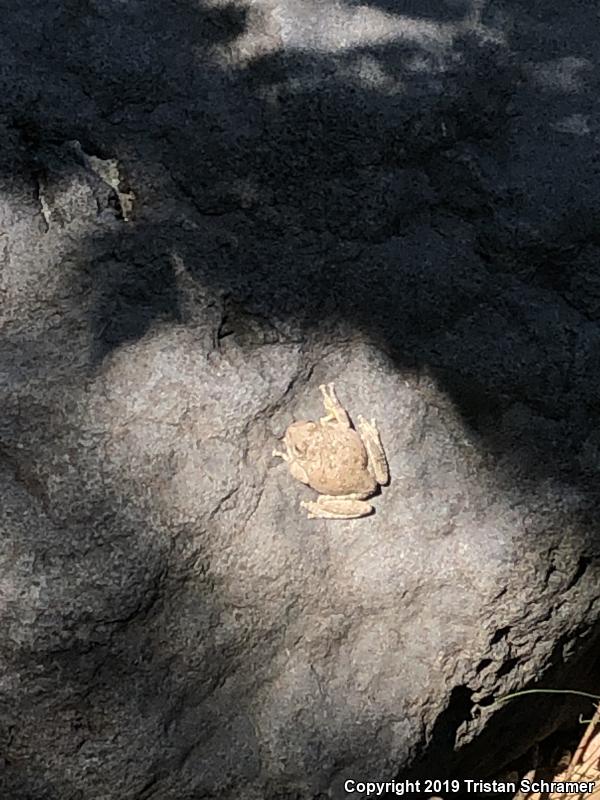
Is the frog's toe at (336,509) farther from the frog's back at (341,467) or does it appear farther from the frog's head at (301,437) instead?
the frog's head at (301,437)

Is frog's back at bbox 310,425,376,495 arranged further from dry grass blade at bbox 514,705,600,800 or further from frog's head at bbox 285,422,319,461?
dry grass blade at bbox 514,705,600,800

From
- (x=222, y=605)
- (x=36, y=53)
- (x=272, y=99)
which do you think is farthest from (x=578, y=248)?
(x=36, y=53)

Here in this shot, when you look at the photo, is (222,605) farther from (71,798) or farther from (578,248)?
(578,248)

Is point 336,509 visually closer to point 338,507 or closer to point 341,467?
point 338,507

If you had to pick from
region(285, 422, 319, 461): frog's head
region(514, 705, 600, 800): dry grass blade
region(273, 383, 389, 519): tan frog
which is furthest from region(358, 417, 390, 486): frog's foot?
region(514, 705, 600, 800): dry grass blade

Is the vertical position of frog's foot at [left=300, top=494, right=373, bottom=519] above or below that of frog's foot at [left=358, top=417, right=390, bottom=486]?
below

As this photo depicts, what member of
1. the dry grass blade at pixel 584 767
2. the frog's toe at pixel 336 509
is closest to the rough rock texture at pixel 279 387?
the frog's toe at pixel 336 509

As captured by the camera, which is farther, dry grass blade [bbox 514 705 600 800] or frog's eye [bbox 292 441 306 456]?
dry grass blade [bbox 514 705 600 800]

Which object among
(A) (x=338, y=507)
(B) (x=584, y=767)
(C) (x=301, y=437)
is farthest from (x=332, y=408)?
(B) (x=584, y=767)
